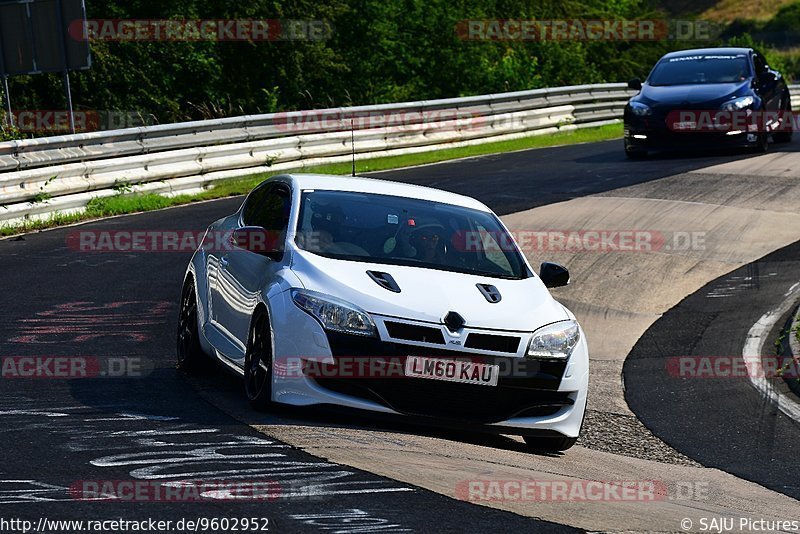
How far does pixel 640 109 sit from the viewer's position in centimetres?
2325

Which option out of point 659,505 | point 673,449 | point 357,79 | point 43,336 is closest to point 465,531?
point 659,505

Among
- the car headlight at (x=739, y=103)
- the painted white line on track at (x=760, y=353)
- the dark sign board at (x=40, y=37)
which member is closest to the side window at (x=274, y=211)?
the painted white line on track at (x=760, y=353)

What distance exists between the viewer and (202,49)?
3378cm

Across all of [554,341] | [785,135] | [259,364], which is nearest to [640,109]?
[785,135]

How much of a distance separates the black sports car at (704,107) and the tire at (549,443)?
49.0ft

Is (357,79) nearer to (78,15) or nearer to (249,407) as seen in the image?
(78,15)

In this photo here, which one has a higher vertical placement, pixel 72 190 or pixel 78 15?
pixel 78 15

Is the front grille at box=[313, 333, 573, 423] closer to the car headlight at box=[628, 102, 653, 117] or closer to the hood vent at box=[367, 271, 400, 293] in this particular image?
the hood vent at box=[367, 271, 400, 293]

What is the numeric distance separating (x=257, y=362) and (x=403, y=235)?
1.36 m

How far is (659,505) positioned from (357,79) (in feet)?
110

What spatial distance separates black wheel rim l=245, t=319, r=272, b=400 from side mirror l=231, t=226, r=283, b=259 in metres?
0.56

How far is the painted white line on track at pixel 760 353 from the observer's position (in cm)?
1084

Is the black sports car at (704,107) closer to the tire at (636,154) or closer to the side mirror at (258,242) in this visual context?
the tire at (636,154)

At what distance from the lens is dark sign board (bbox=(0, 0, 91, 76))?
22.0 metres
